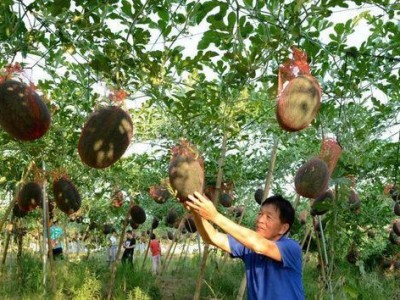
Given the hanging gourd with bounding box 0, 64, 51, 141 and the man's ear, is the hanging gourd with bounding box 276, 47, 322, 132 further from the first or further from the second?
the hanging gourd with bounding box 0, 64, 51, 141

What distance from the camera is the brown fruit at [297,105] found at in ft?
7.84

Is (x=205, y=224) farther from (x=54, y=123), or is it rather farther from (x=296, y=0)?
(x=54, y=123)

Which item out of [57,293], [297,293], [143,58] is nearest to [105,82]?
→ [143,58]

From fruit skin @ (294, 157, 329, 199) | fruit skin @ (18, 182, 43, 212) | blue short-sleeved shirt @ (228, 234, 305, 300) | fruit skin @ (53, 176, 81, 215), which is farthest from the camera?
fruit skin @ (18, 182, 43, 212)

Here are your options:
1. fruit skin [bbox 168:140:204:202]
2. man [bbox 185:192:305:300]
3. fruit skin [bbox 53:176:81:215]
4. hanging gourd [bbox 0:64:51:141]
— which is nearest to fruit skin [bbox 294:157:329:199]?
man [bbox 185:192:305:300]

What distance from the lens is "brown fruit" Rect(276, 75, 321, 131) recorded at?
239cm

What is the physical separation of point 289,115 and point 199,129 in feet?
7.19

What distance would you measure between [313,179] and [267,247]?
1.47 metres

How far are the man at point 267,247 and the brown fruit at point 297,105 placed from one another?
398mm

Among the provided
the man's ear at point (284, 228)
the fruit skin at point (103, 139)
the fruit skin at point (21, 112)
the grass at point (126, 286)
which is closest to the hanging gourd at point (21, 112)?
the fruit skin at point (21, 112)

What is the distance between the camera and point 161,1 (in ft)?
8.38

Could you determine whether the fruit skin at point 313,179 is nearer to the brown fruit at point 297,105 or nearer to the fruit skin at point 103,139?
the brown fruit at point 297,105

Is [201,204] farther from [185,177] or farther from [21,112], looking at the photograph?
[21,112]

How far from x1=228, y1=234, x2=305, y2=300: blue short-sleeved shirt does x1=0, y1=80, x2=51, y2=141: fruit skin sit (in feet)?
3.99
